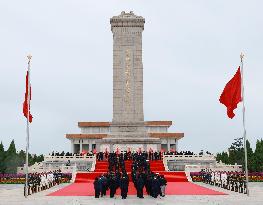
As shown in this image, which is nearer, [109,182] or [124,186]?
[124,186]

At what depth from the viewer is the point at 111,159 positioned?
1601 inches

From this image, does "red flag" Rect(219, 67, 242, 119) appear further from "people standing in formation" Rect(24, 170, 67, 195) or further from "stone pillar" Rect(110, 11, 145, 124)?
"stone pillar" Rect(110, 11, 145, 124)

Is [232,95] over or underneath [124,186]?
over

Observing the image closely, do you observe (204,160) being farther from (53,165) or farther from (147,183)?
(147,183)

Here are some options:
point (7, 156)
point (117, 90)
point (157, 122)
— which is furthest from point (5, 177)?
point (157, 122)

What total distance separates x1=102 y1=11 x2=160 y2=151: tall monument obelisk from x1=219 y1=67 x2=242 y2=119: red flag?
3225cm

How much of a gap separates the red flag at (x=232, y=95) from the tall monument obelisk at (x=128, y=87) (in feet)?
106

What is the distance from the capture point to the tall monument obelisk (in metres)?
54.6

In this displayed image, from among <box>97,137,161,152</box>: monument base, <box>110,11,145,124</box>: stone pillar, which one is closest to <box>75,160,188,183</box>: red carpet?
<box>97,137,161,152</box>: monument base

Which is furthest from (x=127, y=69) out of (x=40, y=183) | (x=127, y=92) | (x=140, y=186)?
(x=140, y=186)

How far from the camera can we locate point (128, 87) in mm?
56344

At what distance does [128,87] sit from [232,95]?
34220 millimetres

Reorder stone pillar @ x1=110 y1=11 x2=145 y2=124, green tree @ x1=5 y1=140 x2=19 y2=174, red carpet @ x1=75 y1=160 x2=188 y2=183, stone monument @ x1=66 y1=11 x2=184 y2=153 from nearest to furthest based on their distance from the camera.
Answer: red carpet @ x1=75 y1=160 x2=188 y2=183, green tree @ x1=5 y1=140 x2=19 y2=174, stone monument @ x1=66 y1=11 x2=184 y2=153, stone pillar @ x1=110 y1=11 x2=145 y2=124

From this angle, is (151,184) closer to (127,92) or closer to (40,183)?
(40,183)
